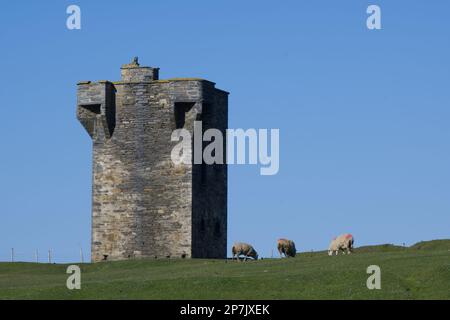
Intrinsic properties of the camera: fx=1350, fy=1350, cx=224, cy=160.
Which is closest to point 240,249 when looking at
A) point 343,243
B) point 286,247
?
point 286,247

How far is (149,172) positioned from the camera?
7781cm

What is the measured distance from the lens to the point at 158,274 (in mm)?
57906

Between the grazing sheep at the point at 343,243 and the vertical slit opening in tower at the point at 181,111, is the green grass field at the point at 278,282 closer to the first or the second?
the grazing sheep at the point at 343,243

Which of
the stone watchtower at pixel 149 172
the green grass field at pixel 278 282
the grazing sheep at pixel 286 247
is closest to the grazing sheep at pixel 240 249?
the grazing sheep at pixel 286 247

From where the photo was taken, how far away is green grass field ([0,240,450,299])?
4728 centimetres

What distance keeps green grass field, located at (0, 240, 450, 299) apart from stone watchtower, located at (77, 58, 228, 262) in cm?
1655

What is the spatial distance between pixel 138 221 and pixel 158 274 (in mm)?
19880

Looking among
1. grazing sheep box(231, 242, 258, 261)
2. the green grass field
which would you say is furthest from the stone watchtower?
the green grass field

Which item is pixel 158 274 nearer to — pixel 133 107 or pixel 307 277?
pixel 307 277

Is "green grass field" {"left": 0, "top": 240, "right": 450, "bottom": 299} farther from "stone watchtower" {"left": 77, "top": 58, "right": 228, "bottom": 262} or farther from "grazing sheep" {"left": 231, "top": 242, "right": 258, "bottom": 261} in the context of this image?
"stone watchtower" {"left": 77, "top": 58, "right": 228, "bottom": 262}

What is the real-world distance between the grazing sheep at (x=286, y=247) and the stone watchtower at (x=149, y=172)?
8506 millimetres

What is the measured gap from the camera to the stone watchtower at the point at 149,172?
253ft

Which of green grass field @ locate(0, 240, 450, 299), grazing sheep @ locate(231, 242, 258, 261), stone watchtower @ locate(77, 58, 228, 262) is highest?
stone watchtower @ locate(77, 58, 228, 262)
